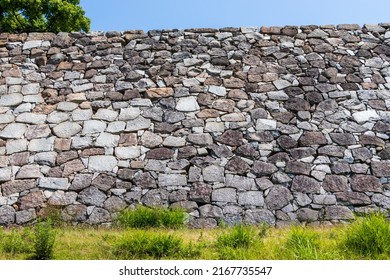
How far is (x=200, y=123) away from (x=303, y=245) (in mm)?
3164

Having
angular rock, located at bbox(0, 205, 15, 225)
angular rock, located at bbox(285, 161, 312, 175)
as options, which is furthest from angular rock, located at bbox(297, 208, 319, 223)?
angular rock, located at bbox(0, 205, 15, 225)

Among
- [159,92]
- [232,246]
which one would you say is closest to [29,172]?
[159,92]

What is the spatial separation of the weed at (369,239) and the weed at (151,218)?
2166 millimetres

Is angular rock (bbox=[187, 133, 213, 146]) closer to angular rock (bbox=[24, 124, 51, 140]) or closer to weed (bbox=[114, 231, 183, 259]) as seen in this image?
angular rock (bbox=[24, 124, 51, 140])

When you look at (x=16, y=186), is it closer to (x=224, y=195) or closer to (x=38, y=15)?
(x=224, y=195)

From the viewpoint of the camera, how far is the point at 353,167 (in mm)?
6281

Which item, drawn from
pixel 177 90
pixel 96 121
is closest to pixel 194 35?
pixel 177 90

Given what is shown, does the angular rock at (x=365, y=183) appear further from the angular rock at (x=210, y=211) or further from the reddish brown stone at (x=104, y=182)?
the reddish brown stone at (x=104, y=182)

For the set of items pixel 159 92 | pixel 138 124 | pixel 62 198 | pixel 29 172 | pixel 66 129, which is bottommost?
pixel 62 198

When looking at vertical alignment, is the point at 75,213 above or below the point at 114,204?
below

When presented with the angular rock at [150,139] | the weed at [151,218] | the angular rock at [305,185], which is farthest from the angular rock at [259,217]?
the angular rock at [150,139]

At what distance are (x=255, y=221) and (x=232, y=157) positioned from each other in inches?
41.8

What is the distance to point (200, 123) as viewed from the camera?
677 cm
